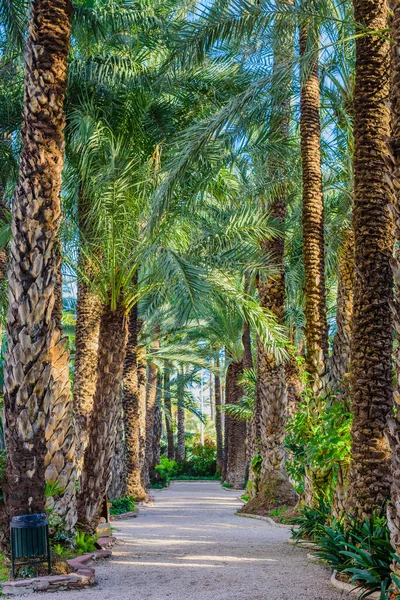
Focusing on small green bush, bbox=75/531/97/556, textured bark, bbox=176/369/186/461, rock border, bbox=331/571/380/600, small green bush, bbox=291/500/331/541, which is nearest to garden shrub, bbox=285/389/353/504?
small green bush, bbox=291/500/331/541

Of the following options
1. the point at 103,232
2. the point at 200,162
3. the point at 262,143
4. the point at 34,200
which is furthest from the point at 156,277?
the point at 262,143

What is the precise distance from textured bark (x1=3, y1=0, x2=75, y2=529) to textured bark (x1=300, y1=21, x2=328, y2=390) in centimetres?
377

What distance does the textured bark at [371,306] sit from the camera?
743 cm

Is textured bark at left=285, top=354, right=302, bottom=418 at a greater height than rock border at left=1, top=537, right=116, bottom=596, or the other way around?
textured bark at left=285, top=354, right=302, bottom=418

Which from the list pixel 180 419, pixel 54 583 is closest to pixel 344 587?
pixel 54 583

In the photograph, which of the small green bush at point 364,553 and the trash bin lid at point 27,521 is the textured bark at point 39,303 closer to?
the trash bin lid at point 27,521

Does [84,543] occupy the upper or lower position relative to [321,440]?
→ lower

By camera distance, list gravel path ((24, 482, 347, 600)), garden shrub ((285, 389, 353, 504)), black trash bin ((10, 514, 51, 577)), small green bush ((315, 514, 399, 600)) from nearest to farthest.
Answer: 1. small green bush ((315, 514, 399, 600))
2. gravel path ((24, 482, 347, 600))
3. black trash bin ((10, 514, 51, 577))
4. garden shrub ((285, 389, 353, 504))

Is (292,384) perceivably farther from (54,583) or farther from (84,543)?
(54,583)

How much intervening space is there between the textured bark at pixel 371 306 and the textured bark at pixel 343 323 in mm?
2292

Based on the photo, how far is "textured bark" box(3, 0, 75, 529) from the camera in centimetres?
827

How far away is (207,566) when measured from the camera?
8828 millimetres

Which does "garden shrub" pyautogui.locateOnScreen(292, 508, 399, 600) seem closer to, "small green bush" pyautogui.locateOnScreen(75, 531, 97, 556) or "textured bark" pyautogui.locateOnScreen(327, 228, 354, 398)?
"textured bark" pyautogui.locateOnScreen(327, 228, 354, 398)

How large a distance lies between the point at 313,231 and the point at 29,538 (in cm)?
686
